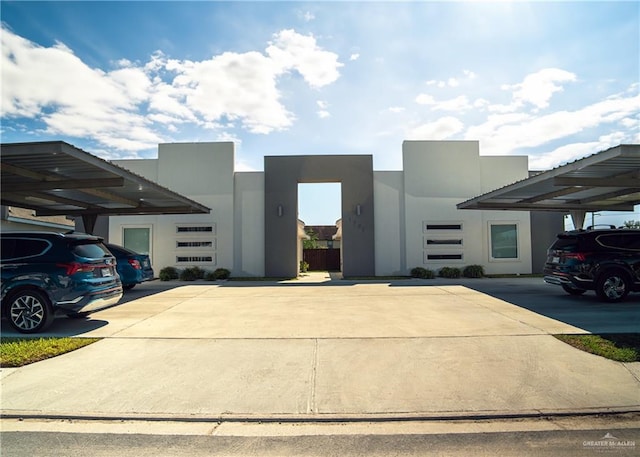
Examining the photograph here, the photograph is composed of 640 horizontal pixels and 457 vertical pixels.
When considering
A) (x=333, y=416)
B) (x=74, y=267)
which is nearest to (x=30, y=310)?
(x=74, y=267)

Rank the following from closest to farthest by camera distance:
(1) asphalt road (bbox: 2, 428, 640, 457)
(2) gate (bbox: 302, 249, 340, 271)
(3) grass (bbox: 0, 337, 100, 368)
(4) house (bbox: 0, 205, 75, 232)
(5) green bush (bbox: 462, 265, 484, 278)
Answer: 1. (1) asphalt road (bbox: 2, 428, 640, 457)
2. (3) grass (bbox: 0, 337, 100, 368)
3. (4) house (bbox: 0, 205, 75, 232)
4. (5) green bush (bbox: 462, 265, 484, 278)
5. (2) gate (bbox: 302, 249, 340, 271)

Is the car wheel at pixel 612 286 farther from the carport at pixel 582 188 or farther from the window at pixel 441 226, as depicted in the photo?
the window at pixel 441 226

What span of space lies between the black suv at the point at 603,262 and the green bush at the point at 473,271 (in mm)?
8065

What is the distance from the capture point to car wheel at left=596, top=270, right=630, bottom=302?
10.2 meters

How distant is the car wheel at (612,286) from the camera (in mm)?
10250

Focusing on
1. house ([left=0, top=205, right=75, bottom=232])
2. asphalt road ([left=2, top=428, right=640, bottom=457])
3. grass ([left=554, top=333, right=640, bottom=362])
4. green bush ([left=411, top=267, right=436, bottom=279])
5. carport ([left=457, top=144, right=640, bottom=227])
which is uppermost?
carport ([left=457, top=144, right=640, bottom=227])

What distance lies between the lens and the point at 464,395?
4.61 m

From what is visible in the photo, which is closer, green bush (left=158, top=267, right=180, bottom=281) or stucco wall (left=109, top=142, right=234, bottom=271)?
green bush (left=158, top=267, right=180, bottom=281)

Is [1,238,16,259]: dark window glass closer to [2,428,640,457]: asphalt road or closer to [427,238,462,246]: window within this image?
[2,428,640,457]: asphalt road

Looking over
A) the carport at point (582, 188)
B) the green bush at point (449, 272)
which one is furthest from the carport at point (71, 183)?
the carport at point (582, 188)

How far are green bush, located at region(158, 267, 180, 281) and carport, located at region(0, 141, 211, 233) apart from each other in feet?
9.80

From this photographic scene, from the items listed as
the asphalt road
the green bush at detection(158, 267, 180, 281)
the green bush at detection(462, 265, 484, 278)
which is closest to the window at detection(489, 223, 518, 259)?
the green bush at detection(462, 265, 484, 278)

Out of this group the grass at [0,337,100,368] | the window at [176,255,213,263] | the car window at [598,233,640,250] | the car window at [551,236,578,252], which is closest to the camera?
the grass at [0,337,100,368]

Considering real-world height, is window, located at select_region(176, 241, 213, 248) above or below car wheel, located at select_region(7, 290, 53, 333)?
above
